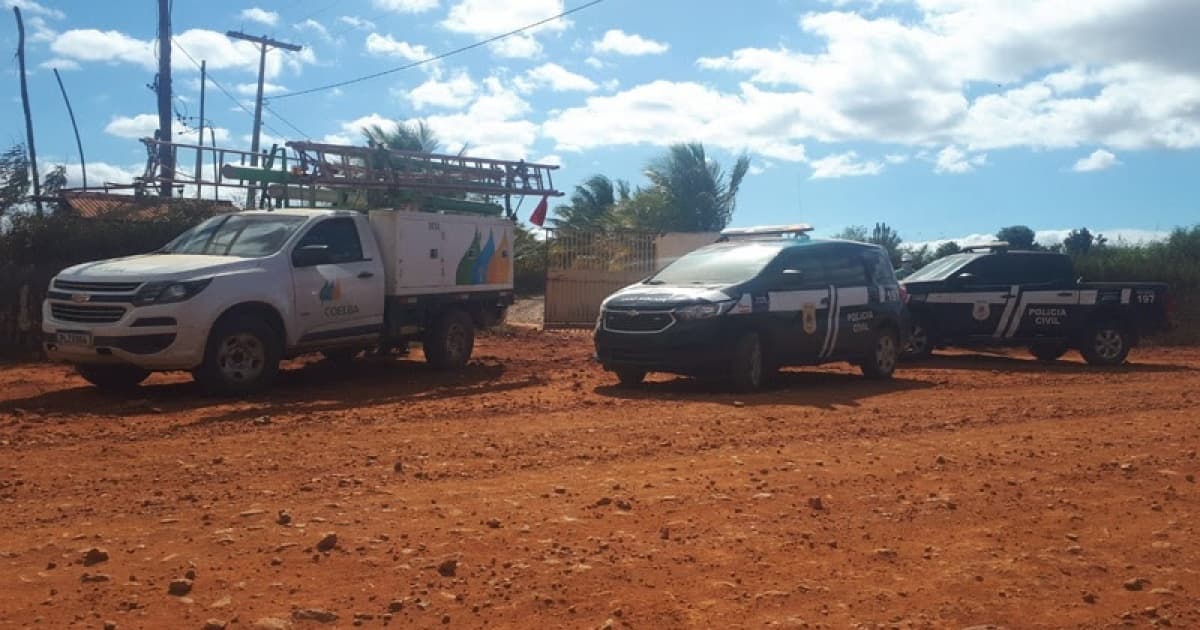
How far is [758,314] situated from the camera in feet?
36.5

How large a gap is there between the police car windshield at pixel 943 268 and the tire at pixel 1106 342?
2.03 metres

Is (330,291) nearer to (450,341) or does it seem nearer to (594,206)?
(450,341)

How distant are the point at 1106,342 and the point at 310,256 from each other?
11.7 metres

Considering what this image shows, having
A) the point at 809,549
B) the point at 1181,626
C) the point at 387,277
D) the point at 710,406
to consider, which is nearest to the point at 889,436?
the point at 710,406

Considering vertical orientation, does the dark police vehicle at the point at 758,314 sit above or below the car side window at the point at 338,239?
below

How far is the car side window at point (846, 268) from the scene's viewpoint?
1223 centimetres

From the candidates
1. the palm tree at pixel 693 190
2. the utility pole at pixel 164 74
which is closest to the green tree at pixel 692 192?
the palm tree at pixel 693 190

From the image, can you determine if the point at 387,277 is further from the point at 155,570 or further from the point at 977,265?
the point at 977,265

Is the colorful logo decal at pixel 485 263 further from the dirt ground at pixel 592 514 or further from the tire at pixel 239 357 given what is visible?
the dirt ground at pixel 592 514

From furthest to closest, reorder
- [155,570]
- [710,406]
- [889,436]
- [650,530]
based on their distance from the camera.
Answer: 1. [710,406]
2. [889,436]
3. [650,530]
4. [155,570]

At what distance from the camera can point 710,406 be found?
9680 millimetres

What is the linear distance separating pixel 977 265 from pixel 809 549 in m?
12.5

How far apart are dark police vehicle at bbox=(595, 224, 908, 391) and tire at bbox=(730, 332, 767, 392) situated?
0.01 meters

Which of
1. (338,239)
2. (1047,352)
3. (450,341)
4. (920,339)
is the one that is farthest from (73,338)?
(1047,352)
